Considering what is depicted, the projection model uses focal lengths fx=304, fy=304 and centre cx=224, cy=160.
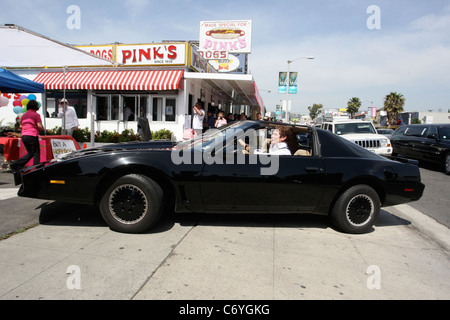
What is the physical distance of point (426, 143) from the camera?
Answer: 34.2 ft

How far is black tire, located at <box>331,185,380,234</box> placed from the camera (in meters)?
3.69

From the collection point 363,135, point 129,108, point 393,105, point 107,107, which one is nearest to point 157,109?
point 129,108

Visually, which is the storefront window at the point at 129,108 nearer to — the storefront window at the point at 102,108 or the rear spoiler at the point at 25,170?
the storefront window at the point at 102,108

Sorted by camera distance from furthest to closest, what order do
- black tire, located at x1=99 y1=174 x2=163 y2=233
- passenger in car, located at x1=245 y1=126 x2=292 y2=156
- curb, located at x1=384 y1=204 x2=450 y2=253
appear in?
passenger in car, located at x1=245 y1=126 x2=292 y2=156
curb, located at x1=384 y1=204 x2=450 y2=253
black tire, located at x1=99 y1=174 x2=163 y2=233

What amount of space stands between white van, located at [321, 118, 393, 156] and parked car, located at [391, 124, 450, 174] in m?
1.43

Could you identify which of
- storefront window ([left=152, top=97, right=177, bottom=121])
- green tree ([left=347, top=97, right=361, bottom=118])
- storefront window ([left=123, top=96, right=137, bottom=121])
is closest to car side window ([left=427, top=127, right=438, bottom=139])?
storefront window ([left=152, top=97, right=177, bottom=121])

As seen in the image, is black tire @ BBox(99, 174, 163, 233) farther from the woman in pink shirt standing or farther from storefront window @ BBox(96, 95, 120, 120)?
storefront window @ BBox(96, 95, 120, 120)

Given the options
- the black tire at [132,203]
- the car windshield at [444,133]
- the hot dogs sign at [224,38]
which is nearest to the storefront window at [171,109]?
the hot dogs sign at [224,38]

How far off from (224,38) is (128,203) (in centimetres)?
1982

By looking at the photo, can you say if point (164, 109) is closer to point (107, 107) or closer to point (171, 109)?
point (171, 109)
